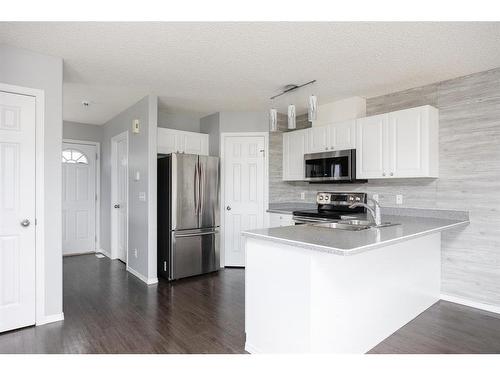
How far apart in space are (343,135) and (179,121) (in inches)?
102

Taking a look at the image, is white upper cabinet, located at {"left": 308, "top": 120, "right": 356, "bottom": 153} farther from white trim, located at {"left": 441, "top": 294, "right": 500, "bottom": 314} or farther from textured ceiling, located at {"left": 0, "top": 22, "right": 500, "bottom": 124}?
white trim, located at {"left": 441, "top": 294, "right": 500, "bottom": 314}

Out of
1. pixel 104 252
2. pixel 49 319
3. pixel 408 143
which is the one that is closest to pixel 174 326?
pixel 49 319

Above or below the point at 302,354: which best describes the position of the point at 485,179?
above

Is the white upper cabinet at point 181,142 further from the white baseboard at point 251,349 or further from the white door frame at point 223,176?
the white baseboard at point 251,349

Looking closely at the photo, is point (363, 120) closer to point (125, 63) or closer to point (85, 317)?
point (125, 63)

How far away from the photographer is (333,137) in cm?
395

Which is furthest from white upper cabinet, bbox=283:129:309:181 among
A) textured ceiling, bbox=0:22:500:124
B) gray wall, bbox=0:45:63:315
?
gray wall, bbox=0:45:63:315

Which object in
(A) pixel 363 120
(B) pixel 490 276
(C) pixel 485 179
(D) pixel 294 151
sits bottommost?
(B) pixel 490 276

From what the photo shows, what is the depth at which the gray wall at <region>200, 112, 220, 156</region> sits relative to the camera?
4.63m

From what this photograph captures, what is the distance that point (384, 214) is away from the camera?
3686 mm

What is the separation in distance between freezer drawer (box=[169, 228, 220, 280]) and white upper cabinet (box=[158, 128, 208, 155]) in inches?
48.7

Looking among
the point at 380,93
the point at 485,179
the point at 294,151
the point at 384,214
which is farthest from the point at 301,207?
the point at 485,179

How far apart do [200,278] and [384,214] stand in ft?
8.08
